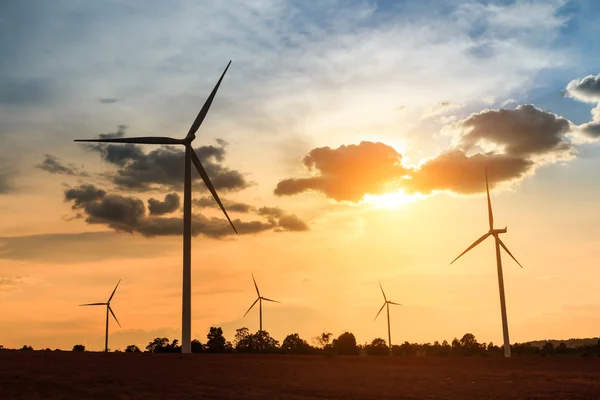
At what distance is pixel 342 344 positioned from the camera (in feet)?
603

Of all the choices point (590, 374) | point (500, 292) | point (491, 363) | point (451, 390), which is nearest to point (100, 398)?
point (451, 390)

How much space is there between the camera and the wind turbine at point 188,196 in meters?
81.3

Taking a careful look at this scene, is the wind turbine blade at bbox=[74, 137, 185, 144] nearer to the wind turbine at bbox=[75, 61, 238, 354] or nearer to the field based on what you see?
the wind turbine at bbox=[75, 61, 238, 354]

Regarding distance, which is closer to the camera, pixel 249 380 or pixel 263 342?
pixel 249 380

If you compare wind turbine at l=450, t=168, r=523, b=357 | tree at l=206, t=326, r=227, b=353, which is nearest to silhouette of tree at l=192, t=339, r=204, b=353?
tree at l=206, t=326, r=227, b=353

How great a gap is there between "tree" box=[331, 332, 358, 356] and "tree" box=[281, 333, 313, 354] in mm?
7609

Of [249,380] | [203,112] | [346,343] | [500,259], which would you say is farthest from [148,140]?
[346,343]

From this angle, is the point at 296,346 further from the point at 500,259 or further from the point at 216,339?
the point at 500,259

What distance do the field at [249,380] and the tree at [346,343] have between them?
293 feet

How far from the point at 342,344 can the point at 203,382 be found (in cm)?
12713

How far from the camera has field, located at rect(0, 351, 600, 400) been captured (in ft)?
170

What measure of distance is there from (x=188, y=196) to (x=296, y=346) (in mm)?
109316

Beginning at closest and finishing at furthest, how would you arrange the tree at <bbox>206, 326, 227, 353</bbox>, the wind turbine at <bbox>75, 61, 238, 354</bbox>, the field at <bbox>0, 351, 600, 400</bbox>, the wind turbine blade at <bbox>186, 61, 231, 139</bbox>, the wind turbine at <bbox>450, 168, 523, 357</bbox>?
the field at <bbox>0, 351, 600, 400</bbox>, the wind turbine at <bbox>75, 61, 238, 354</bbox>, the wind turbine blade at <bbox>186, 61, 231, 139</bbox>, the wind turbine at <bbox>450, 168, 523, 357</bbox>, the tree at <bbox>206, 326, 227, 353</bbox>

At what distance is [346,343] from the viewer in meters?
185
